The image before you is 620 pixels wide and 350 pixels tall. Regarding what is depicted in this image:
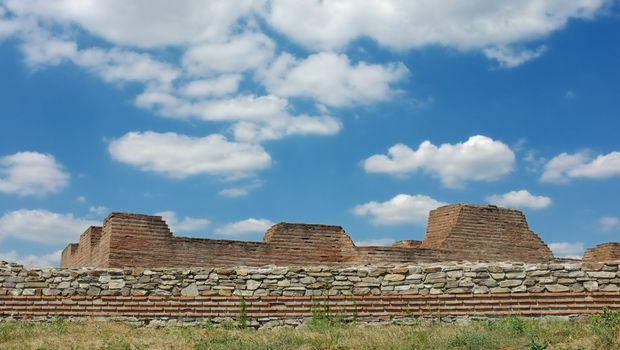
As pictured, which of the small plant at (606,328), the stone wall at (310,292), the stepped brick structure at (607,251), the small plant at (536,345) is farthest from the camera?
the stepped brick structure at (607,251)

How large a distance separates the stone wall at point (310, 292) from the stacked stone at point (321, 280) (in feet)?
0.05

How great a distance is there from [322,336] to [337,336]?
0.21m

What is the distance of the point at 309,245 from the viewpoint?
16.0 meters

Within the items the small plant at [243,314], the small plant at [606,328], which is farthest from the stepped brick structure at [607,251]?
the small plant at [243,314]

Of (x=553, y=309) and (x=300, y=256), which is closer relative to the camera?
(x=553, y=309)

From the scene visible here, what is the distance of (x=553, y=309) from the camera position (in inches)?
448

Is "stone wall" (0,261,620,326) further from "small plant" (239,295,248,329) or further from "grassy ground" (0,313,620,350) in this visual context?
"grassy ground" (0,313,620,350)

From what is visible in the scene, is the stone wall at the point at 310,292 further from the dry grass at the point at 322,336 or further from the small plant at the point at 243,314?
the dry grass at the point at 322,336

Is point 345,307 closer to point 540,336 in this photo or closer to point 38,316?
point 540,336

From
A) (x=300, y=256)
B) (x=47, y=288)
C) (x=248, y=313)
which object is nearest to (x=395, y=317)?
(x=248, y=313)

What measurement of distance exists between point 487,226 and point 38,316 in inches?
403

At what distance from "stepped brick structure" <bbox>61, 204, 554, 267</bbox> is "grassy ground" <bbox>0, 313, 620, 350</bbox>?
336cm

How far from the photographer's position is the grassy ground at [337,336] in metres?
9.16

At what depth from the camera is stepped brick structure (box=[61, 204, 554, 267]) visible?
14703 millimetres
